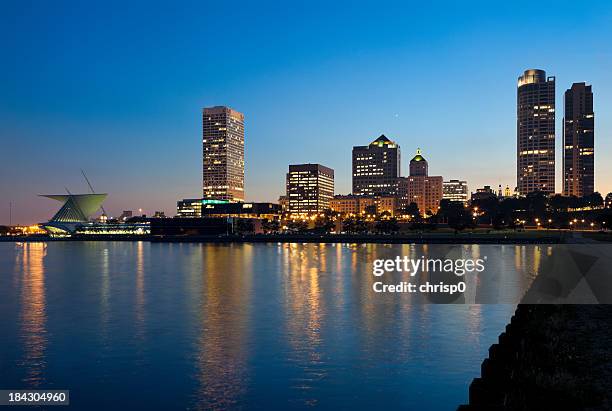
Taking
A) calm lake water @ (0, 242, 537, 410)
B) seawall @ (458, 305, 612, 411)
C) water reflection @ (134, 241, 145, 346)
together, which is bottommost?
water reflection @ (134, 241, 145, 346)

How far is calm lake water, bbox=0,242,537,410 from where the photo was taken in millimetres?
19984

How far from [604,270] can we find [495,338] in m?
20.9

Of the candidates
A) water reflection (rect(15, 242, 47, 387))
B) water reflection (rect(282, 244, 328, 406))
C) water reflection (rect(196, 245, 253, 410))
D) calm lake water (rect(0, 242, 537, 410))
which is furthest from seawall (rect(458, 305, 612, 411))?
water reflection (rect(15, 242, 47, 387))

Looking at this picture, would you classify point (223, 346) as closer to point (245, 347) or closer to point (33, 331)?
point (245, 347)

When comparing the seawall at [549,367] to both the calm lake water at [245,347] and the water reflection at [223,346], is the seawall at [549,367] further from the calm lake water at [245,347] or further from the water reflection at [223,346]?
the water reflection at [223,346]

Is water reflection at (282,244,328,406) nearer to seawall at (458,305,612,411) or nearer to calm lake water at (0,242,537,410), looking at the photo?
calm lake water at (0,242,537,410)

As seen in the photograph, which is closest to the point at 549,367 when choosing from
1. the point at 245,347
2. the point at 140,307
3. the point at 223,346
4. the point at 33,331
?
the point at 245,347

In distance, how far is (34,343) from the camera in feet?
94.1

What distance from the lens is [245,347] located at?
1069 inches

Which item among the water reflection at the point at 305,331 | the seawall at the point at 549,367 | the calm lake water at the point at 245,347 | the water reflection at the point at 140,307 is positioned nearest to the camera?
the seawall at the point at 549,367

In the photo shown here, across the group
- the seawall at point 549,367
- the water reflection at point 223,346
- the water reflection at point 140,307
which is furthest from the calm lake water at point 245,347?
the seawall at point 549,367

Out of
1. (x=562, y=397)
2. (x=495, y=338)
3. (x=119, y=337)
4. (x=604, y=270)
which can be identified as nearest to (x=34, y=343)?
(x=119, y=337)

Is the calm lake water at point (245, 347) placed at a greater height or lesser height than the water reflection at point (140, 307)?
greater

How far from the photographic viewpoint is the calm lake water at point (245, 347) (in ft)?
65.6
